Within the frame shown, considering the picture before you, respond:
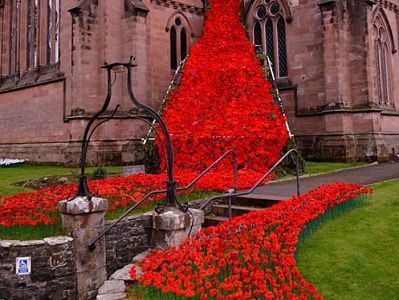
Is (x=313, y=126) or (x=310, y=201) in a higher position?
(x=313, y=126)

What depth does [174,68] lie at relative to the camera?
64.1 feet

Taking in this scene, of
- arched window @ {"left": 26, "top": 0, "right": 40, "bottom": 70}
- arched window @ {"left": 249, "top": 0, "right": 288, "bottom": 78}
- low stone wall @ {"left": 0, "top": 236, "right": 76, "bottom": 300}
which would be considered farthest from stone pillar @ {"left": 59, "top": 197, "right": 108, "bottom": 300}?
arched window @ {"left": 26, "top": 0, "right": 40, "bottom": 70}

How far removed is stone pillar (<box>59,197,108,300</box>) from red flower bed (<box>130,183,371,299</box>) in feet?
5.78

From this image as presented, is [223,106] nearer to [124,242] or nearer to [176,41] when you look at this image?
[176,41]

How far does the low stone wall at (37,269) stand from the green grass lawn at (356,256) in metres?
3.84

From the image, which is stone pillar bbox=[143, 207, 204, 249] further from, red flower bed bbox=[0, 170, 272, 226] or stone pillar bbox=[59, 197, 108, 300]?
red flower bed bbox=[0, 170, 272, 226]

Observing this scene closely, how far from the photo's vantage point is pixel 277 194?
8.64m

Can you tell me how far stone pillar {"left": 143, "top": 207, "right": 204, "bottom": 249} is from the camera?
5.42m

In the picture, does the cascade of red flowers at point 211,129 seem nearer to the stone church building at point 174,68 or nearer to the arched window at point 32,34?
the stone church building at point 174,68

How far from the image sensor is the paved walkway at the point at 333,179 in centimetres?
926

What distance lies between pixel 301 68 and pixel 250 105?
5427 mm

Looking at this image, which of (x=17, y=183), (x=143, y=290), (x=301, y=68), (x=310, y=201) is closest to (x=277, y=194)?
(x=310, y=201)

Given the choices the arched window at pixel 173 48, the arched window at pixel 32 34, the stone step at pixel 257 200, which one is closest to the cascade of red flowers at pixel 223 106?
the arched window at pixel 173 48

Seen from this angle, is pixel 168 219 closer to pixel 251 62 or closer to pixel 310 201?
pixel 310 201
